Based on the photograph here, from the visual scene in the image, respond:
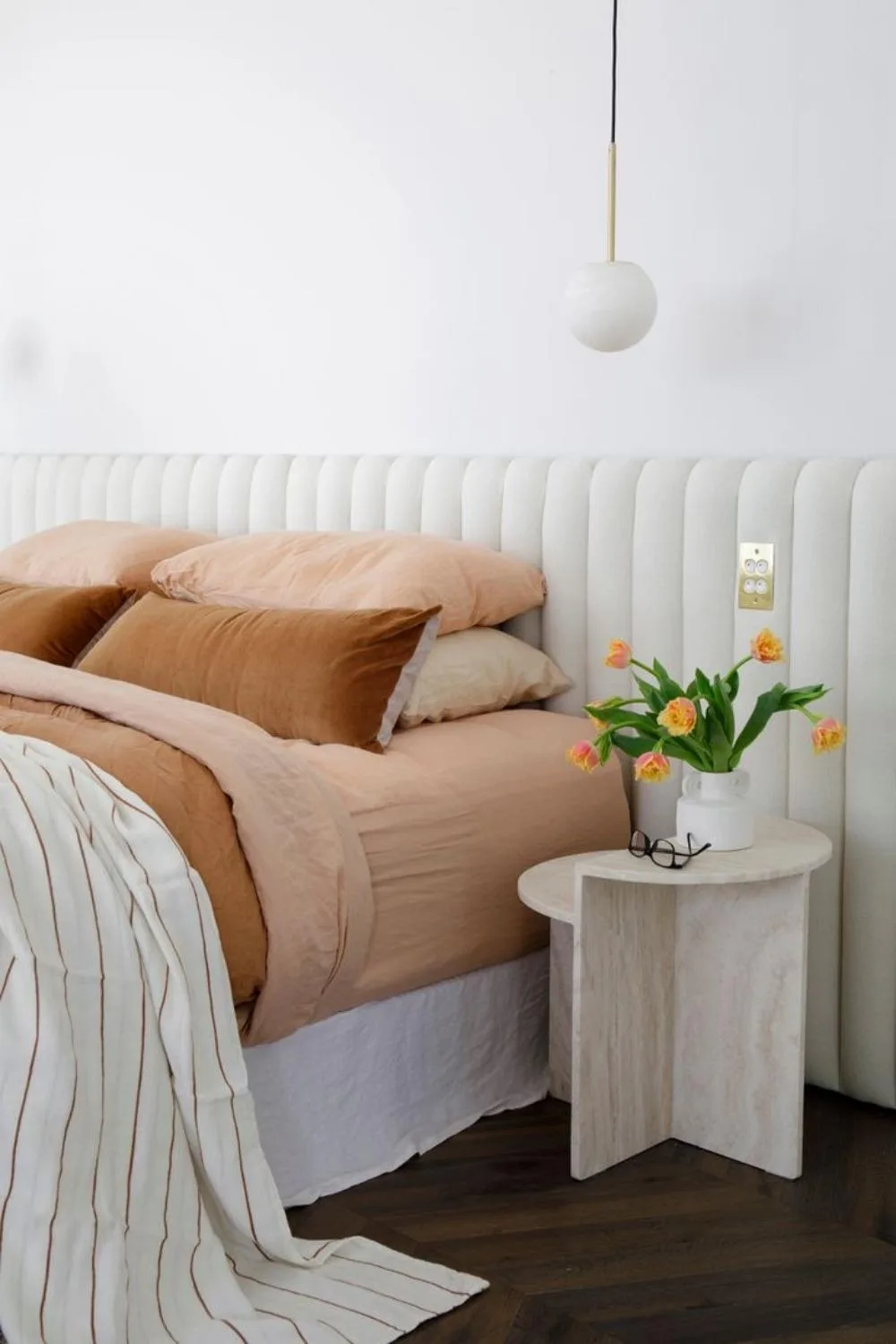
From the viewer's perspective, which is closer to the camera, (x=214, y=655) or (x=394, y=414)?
(x=214, y=655)

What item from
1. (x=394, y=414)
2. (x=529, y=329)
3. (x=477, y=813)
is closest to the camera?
(x=477, y=813)

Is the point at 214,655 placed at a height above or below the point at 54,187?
below

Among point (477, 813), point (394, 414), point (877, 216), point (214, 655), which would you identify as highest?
point (877, 216)

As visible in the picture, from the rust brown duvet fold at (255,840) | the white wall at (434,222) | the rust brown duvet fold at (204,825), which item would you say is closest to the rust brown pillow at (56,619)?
the white wall at (434,222)

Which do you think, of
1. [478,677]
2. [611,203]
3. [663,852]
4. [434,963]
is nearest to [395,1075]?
[434,963]

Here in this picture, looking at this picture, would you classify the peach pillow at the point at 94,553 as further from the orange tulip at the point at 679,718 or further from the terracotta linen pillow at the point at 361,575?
the orange tulip at the point at 679,718

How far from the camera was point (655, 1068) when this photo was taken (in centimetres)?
247

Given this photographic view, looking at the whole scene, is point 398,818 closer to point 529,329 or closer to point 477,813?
point 477,813

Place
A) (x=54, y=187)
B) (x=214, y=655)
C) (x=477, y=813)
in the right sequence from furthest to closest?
1. (x=54, y=187)
2. (x=214, y=655)
3. (x=477, y=813)

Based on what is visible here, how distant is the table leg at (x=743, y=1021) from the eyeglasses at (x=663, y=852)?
4.9 inches

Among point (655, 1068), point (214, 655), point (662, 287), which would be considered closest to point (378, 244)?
point (662, 287)

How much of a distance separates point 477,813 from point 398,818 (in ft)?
0.61

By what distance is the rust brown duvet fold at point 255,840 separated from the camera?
2.11m

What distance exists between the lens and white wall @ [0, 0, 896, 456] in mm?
2711
